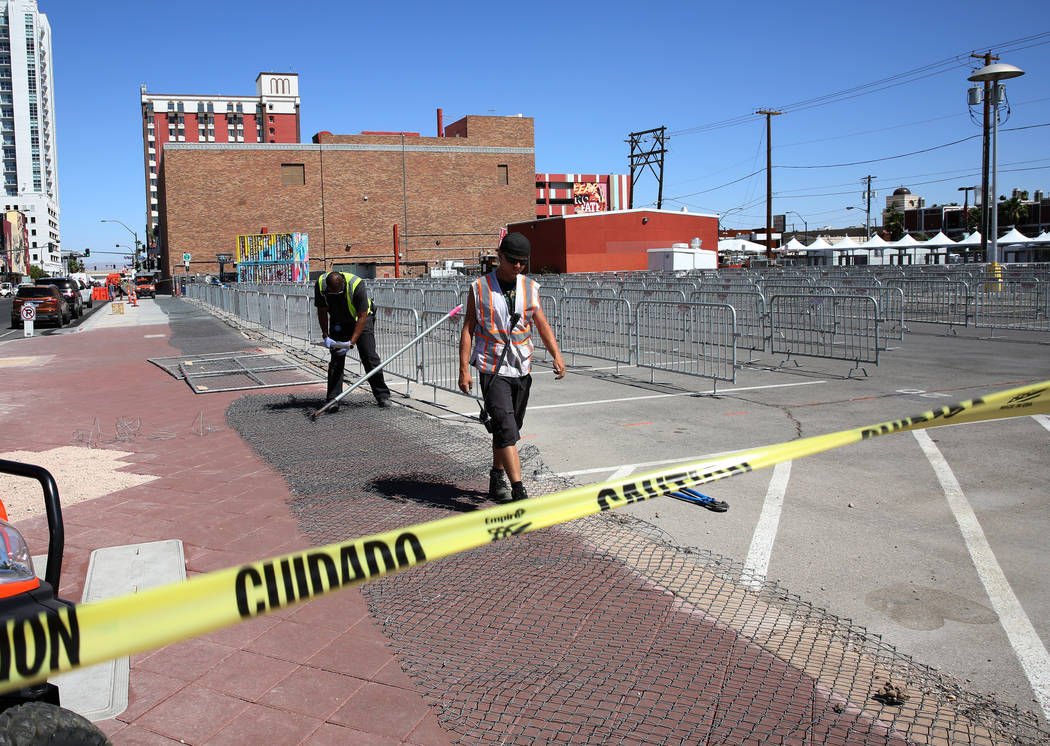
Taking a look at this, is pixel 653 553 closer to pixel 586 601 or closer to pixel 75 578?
pixel 586 601

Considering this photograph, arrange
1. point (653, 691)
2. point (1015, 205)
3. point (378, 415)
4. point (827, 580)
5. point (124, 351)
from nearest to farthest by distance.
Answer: point (653, 691), point (827, 580), point (378, 415), point (124, 351), point (1015, 205)

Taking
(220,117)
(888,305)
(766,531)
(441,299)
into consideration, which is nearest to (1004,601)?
(766,531)

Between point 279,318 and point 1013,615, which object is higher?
point 279,318

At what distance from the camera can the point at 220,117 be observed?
145375 millimetres

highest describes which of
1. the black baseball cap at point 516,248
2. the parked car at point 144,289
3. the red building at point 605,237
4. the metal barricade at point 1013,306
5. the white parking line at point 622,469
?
the red building at point 605,237

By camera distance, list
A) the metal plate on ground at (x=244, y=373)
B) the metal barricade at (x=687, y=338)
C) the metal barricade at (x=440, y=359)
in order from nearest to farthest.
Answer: the metal barricade at (x=440, y=359), the metal barricade at (x=687, y=338), the metal plate on ground at (x=244, y=373)

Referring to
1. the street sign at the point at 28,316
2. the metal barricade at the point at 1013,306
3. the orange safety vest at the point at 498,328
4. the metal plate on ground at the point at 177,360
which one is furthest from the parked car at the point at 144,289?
the orange safety vest at the point at 498,328

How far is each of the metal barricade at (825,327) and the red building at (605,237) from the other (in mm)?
36854

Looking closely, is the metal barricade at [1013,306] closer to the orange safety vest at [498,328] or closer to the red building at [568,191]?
the orange safety vest at [498,328]

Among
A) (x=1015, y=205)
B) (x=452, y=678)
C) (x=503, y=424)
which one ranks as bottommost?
(x=452, y=678)

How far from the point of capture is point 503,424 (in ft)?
17.7

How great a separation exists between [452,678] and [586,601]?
38.1 inches

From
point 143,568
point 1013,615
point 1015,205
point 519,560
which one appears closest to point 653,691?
point 519,560

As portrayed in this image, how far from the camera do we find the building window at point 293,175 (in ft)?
241
